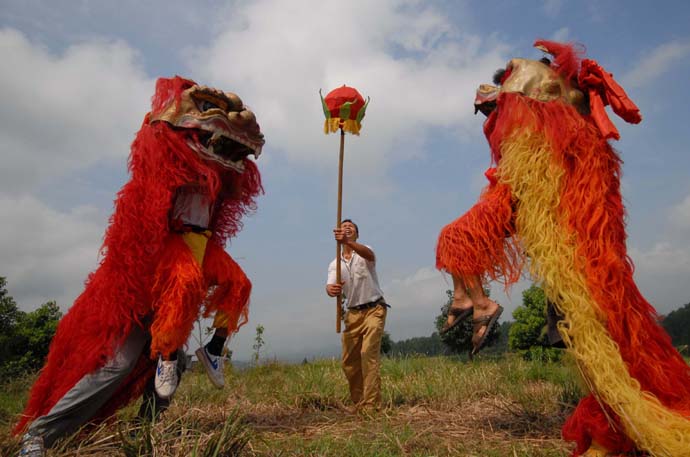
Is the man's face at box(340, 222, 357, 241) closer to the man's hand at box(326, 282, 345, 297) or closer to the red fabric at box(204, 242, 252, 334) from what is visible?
the man's hand at box(326, 282, 345, 297)

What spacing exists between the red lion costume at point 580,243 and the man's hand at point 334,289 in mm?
2134

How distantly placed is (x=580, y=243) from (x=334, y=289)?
2.58 meters

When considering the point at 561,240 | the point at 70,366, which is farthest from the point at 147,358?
the point at 561,240

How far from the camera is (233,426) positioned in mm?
2307

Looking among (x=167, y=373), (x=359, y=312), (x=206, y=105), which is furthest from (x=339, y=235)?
(x=167, y=373)

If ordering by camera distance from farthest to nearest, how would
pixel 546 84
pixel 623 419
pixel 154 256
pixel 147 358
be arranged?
pixel 147 358 < pixel 154 256 < pixel 546 84 < pixel 623 419

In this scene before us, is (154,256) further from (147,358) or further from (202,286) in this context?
(147,358)

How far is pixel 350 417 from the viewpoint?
425cm

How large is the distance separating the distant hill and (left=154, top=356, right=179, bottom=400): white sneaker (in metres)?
2.42

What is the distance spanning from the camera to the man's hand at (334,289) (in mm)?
4555

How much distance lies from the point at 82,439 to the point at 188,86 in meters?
2.01

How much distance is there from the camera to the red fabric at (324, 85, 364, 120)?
13.3 ft

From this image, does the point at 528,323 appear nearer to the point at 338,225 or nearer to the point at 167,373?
the point at 338,225

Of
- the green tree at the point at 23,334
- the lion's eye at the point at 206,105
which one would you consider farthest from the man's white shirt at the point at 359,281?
the green tree at the point at 23,334
